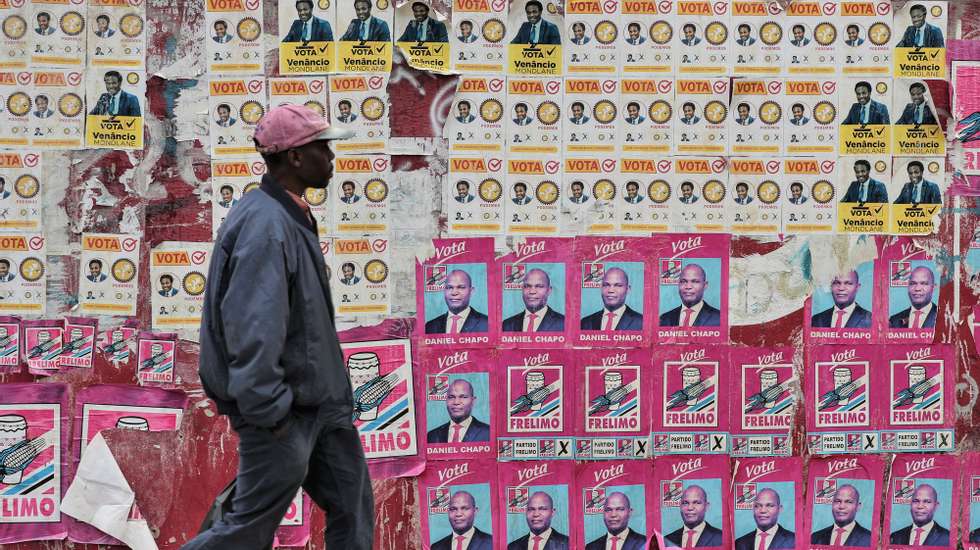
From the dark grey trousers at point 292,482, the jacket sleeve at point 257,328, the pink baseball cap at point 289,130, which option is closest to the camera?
the jacket sleeve at point 257,328

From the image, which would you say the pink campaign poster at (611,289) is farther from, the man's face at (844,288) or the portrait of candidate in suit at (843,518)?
the portrait of candidate in suit at (843,518)

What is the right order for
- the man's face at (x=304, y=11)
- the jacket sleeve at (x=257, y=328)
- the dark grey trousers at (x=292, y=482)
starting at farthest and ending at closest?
the man's face at (x=304, y=11) → the dark grey trousers at (x=292, y=482) → the jacket sleeve at (x=257, y=328)

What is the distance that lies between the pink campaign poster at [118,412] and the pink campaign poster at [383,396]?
0.79 m

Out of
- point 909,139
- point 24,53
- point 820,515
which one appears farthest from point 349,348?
point 909,139

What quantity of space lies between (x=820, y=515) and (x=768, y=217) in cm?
138

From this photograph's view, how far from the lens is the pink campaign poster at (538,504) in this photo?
190 inches

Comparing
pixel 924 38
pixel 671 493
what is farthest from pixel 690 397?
pixel 924 38

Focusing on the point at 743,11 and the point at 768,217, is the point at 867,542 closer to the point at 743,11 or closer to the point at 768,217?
the point at 768,217

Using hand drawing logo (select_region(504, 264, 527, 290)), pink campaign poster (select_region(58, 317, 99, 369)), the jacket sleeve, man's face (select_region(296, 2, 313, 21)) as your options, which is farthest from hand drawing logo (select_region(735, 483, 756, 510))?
pink campaign poster (select_region(58, 317, 99, 369))

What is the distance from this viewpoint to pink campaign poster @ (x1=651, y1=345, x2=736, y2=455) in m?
4.81

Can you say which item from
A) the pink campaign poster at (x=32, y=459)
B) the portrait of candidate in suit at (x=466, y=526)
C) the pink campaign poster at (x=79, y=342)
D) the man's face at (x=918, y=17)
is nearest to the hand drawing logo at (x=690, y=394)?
the portrait of candidate in suit at (x=466, y=526)

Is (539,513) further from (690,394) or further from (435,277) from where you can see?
(435,277)

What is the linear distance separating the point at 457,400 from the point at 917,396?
2084 millimetres

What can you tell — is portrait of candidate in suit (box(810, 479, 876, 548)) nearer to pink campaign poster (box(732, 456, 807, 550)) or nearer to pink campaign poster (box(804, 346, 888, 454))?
pink campaign poster (box(732, 456, 807, 550))
